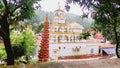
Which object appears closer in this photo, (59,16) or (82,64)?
(82,64)

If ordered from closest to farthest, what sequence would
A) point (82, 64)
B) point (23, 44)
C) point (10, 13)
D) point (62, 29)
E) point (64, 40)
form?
point (82, 64), point (10, 13), point (23, 44), point (62, 29), point (64, 40)

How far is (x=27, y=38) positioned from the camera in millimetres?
11742

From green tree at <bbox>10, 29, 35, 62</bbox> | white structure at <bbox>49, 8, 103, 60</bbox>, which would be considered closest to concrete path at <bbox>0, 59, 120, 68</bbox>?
green tree at <bbox>10, 29, 35, 62</bbox>

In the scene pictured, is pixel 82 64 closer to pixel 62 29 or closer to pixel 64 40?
pixel 62 29

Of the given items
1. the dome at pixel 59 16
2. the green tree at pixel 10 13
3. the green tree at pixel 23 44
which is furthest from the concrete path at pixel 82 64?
the dome at pixel 59 16

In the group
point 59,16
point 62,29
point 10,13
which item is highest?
point 59,16

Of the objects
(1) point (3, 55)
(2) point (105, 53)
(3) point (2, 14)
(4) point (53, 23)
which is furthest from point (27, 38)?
(2) point (105, 53)

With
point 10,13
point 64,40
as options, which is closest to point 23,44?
point 10,13

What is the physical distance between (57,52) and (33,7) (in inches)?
515

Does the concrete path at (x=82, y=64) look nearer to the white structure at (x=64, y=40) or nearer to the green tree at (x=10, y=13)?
the green tree at (x=10, y=13)

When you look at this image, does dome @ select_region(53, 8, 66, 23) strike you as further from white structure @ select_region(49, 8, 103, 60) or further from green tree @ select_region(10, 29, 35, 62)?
green tree @ select_region(10, 29, 35, 62)

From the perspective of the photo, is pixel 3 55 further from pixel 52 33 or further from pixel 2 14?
pixel 52 33

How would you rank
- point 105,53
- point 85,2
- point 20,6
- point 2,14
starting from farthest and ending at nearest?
point 105,53
point 2,14
point 20,6
point 85,2

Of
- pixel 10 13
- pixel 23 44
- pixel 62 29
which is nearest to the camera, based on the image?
pixel 10 13
